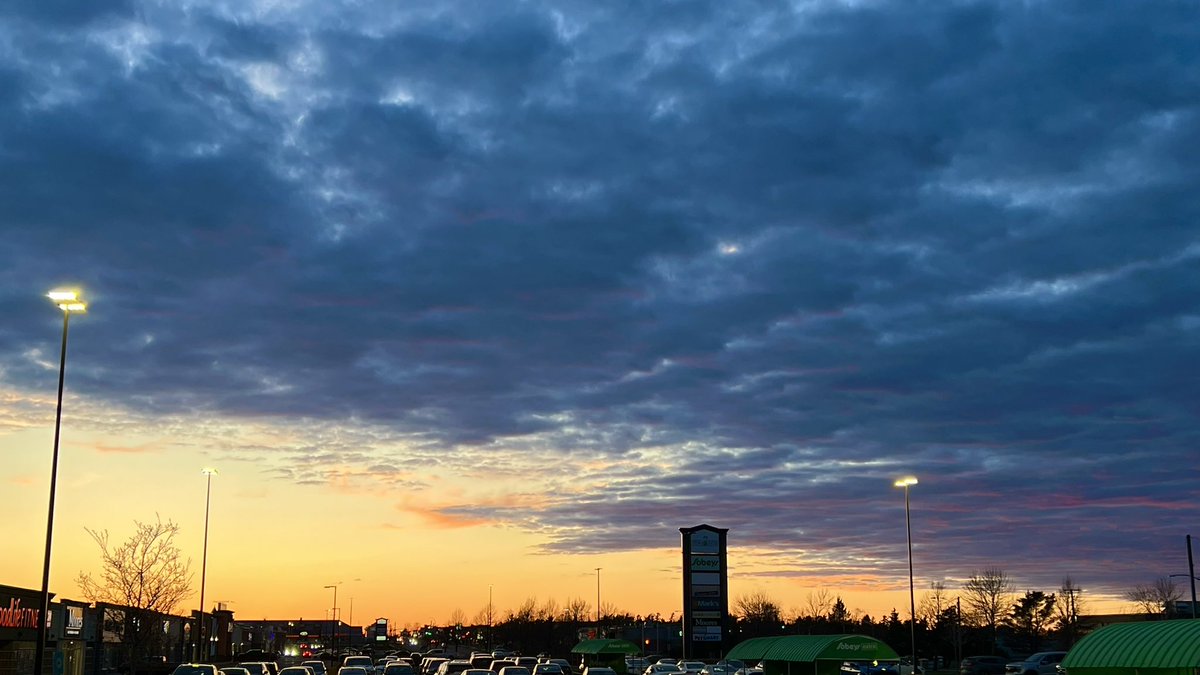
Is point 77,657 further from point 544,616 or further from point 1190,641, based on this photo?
point 544,616

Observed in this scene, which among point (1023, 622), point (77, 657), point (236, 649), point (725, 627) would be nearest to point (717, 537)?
point (725, 627)

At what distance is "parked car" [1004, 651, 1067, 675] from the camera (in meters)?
58.6

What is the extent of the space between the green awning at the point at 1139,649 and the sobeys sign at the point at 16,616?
143ft

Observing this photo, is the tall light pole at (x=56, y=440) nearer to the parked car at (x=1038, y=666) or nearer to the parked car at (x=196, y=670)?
the parked car at (x=196, y=670)

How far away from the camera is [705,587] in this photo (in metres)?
81.8

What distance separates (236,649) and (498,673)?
11455cm

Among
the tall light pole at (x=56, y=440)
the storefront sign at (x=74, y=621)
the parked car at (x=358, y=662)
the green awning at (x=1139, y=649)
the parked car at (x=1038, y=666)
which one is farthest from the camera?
the storefront sign at (x=74, y=621)

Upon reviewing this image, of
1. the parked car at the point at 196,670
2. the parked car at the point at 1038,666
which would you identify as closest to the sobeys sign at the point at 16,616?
the parked car at the point at 196,670

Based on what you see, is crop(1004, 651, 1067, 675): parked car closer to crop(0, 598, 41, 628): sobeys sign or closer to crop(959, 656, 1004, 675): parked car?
crop(959, 656, 1004, 675): parked car

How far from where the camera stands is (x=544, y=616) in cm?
19700

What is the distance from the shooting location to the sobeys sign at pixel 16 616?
51.0m

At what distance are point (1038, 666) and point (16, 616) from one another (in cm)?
4784

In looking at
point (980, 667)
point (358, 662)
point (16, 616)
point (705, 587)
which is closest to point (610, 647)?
point (705, 587)

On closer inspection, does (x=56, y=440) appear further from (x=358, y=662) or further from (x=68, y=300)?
(x=358, y=662)
